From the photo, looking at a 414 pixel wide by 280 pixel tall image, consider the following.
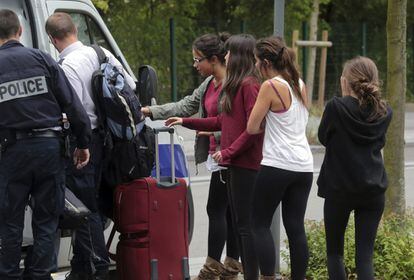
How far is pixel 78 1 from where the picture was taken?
7250 millimetres

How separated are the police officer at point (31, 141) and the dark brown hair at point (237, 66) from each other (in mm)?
964

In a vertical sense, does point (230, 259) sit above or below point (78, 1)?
below

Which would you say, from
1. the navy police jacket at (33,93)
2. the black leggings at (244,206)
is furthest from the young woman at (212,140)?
the navy police jacket at (33,93)

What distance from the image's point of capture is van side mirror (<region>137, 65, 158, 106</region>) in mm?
6820

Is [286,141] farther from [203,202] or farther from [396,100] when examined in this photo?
[203,202]

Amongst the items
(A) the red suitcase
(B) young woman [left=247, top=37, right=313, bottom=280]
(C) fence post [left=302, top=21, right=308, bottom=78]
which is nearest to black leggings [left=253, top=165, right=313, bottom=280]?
(B) young woman [left=247, top=37, right=313, bottom=280]

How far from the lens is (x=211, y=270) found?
22.7ft

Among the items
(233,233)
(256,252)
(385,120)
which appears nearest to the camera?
A: (385,120)

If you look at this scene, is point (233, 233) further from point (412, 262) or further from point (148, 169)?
point (412, 262)

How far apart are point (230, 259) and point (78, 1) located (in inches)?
89.8

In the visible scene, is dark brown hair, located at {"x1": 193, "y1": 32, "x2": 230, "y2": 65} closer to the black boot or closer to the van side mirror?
the van side mirror

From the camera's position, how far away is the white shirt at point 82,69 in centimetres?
620

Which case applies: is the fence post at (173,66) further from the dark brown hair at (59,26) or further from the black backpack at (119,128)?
the dark brown hair at (59,26)

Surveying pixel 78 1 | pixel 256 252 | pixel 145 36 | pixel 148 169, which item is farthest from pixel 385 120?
pixel 145 36
